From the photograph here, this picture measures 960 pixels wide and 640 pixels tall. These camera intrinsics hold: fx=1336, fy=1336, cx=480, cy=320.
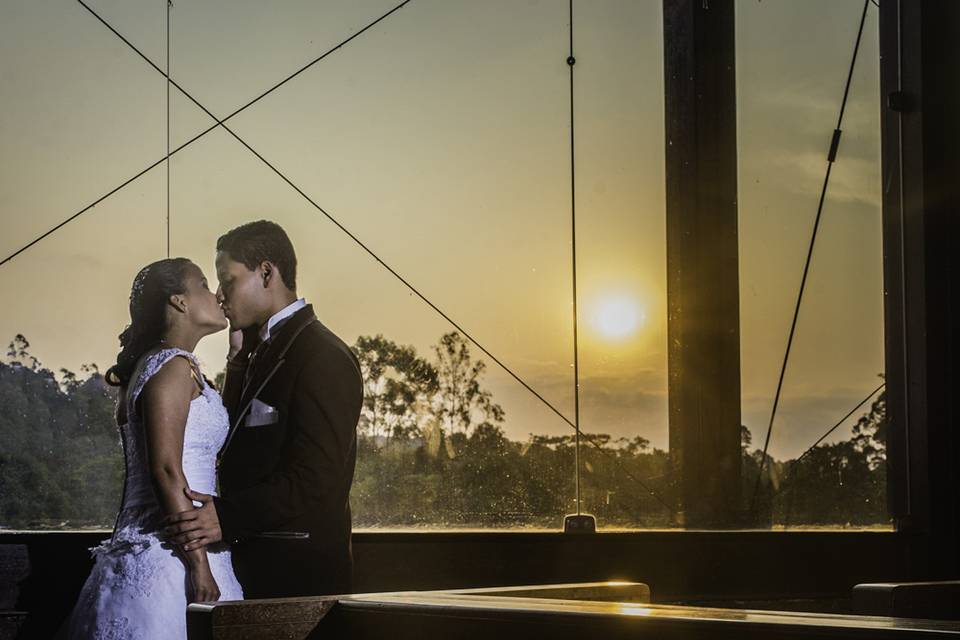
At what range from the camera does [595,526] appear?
3.46 meters

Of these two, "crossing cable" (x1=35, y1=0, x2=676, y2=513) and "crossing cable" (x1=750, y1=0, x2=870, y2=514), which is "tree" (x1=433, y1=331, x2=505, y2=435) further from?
"crossing cable" (x1=750, y1=0, x2=870, y2=514)

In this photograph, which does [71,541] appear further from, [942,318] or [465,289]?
[942,318]

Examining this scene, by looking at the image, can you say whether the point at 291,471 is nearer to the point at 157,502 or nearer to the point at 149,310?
the point at 157,502

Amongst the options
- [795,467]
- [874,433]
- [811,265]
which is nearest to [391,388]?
[795,467]

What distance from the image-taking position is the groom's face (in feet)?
9.38

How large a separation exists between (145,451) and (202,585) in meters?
0.27

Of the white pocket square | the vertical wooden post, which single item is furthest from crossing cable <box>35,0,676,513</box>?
the white pocket square

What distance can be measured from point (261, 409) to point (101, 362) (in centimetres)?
64

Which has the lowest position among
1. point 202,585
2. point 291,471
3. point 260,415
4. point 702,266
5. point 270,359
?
point 202,585

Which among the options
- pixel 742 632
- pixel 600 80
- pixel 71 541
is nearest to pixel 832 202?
pixel 600 80

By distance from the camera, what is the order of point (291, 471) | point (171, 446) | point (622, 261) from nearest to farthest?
point (171, 446)
point (291, 471)
point (622, 261)

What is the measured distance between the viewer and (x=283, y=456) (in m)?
2.67

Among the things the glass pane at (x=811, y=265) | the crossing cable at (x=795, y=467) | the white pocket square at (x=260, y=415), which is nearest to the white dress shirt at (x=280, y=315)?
the white pocket square at (x=260, y=415)

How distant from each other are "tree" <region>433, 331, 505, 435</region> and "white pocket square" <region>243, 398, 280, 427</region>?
0.75m
